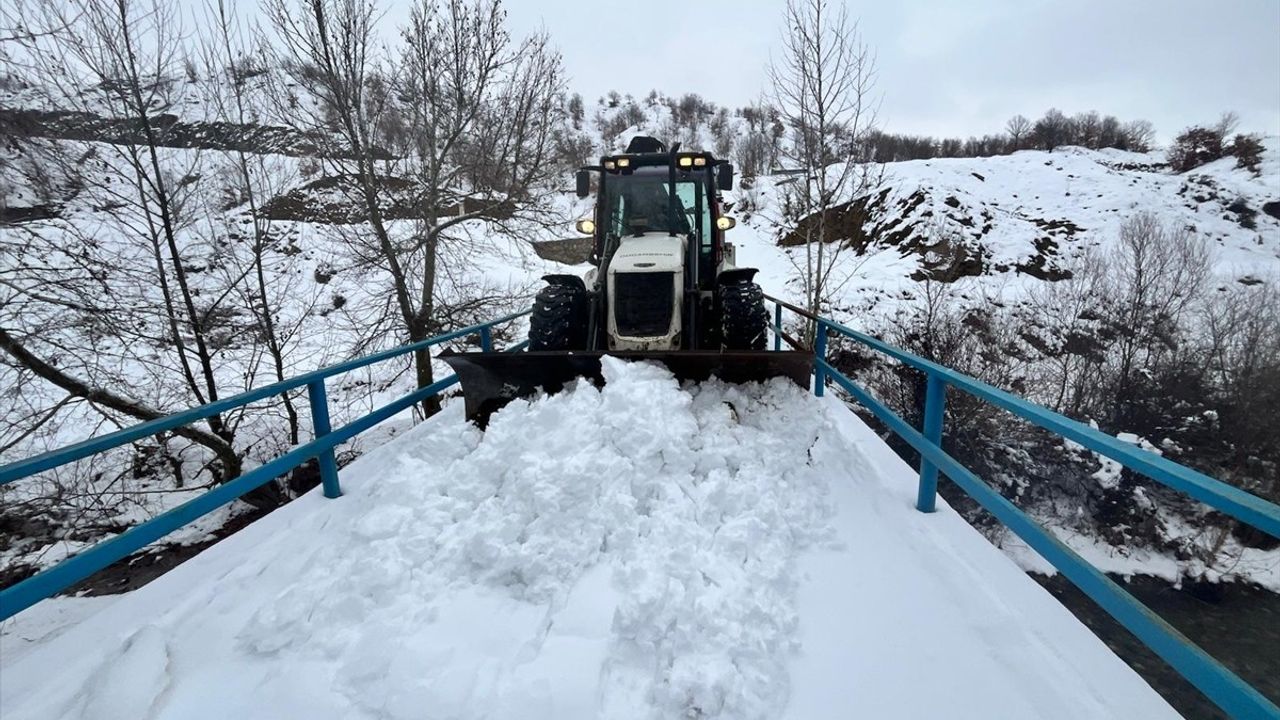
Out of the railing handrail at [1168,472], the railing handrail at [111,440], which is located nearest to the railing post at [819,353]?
the railing handrail at [1168,472]

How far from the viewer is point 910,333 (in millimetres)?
13844

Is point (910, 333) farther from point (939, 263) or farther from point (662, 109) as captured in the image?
point (662, 109)

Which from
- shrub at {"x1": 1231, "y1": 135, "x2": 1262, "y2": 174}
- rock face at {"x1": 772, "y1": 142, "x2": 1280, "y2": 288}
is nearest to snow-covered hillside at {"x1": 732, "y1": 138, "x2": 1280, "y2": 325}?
rock face at {"x1": 772, "y1": 142, "x2": 1280, "y2": 288}

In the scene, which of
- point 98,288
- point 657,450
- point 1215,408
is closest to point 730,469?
point 657,450

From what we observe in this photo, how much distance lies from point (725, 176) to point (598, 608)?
455 cm

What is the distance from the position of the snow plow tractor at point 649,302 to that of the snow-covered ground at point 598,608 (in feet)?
2.11

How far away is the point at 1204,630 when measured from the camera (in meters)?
8.74

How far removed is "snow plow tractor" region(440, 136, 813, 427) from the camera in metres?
3.93

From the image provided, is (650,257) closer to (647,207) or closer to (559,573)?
(647,207)

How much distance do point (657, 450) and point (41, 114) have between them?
843cm

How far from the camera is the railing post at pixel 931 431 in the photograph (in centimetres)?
298

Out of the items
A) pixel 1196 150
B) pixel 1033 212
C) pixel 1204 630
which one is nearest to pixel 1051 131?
pixel 1196 150

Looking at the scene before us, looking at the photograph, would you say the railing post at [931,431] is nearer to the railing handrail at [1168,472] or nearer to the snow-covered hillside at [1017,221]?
the railing handrail at [1168,472]

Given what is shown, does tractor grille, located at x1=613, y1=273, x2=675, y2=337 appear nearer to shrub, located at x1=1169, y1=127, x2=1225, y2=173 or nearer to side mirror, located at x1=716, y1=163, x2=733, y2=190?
side mirror, located at x1=716, y1=163, x2=733, y2=190
